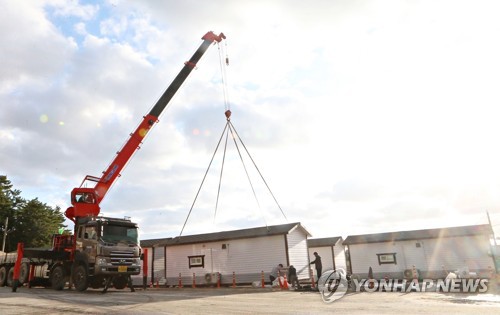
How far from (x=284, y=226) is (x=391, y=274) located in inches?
420

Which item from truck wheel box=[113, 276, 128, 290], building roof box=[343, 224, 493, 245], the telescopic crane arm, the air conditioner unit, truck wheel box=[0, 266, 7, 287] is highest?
the telescopic crane arm

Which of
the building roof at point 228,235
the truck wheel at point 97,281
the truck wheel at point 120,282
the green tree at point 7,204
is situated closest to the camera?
the truck wheel at point 97,281

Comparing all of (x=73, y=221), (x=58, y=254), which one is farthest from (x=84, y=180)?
(x=58, y=254)

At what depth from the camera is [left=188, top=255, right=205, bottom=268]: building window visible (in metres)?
29.4

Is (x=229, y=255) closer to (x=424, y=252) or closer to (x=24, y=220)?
(x=424, y=252)

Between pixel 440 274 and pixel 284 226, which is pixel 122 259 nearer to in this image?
pixel 284 226

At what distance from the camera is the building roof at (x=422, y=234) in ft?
94.9

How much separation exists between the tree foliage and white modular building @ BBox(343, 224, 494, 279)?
51.6 meters

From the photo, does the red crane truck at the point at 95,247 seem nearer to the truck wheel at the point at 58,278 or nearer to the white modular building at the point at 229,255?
the truck wheel at the point at 58,278

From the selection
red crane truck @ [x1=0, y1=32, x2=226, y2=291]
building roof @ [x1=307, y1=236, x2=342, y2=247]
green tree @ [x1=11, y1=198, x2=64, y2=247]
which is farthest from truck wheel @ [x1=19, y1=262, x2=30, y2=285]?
green tree @ [x1=11, y1=198, x2=64, y2=247]

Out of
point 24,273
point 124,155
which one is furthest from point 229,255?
point 24,273

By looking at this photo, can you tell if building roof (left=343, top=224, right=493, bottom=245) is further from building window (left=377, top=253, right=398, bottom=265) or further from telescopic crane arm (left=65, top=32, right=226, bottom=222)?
→ telescopic crane arm (left=65, top=32, right=226, bottom=222)

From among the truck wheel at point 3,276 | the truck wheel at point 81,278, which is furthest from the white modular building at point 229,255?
the truck wheel at point 81,278

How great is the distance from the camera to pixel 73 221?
1941 centimetres
